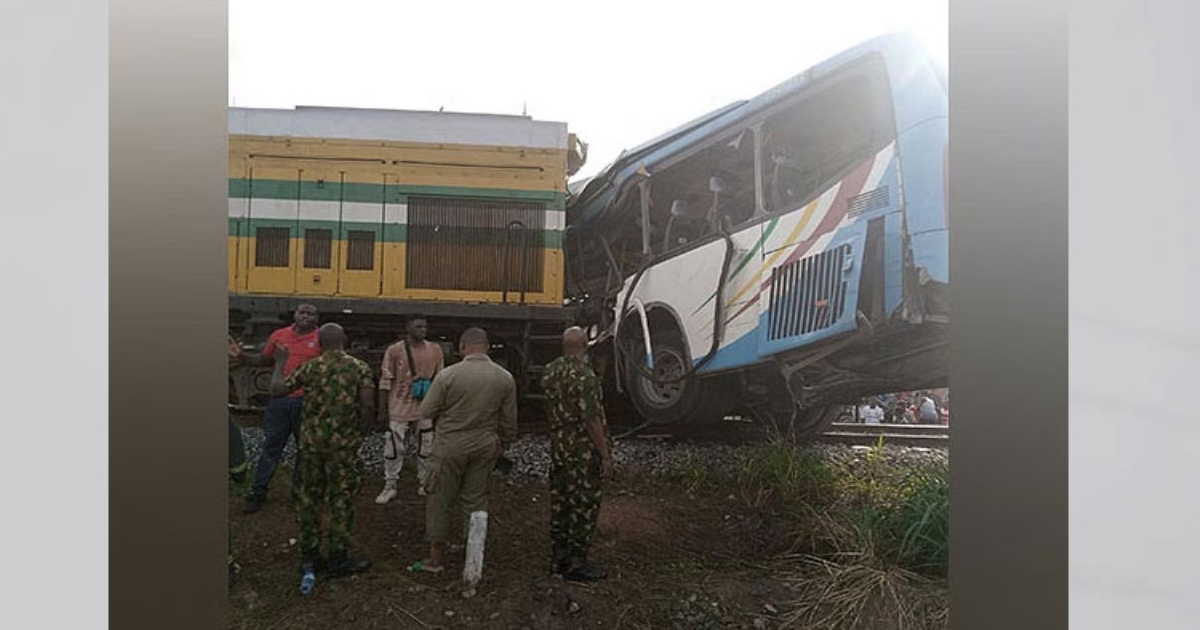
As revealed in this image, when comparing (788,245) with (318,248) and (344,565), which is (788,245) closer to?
(318,248)

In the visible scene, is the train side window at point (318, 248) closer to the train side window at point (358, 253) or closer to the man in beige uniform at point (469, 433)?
the train side window at point (358, 253)

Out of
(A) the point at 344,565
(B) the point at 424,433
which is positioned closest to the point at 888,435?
(B) the point at 424,433

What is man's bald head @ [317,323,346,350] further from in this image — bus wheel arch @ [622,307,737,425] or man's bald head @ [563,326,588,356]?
bus wheel arch @ [622,307,737,425]

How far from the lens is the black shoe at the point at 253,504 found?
2199 millimetres

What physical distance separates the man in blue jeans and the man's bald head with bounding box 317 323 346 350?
0.02 metres

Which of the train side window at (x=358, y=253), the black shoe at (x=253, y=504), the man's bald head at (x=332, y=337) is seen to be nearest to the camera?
the black shoe at (x=253, y=504)

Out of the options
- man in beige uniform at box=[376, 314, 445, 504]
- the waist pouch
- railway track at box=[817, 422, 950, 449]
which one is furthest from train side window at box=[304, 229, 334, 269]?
railway track at box=[817, 422, 950, 449]

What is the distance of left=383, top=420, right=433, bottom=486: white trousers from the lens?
7.58ft

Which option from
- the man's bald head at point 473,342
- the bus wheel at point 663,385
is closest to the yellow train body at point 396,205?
the man's bald head at point 473,342

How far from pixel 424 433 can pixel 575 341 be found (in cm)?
50

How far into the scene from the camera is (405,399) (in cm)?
234
